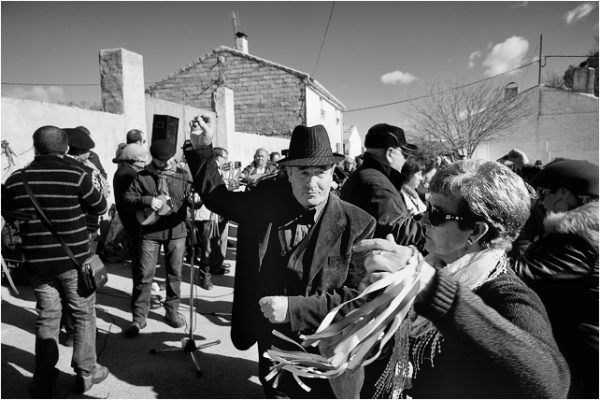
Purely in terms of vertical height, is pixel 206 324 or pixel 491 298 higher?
pixel 491 298

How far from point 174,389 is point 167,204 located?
73.8 inches

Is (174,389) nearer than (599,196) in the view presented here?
No

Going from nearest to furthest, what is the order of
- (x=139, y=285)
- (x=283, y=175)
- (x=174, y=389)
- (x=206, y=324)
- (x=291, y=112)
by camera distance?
(x=283, y=175)
(x=174, y=389)
(x=139, y=285)
(x=206, y=324)
(x=291, y=112)

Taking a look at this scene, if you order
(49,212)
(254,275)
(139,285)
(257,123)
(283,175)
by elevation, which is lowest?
(139,285)

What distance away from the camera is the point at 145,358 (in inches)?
131

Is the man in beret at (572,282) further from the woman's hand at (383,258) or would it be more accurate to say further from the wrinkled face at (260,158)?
the wrinkled face at (260,158)

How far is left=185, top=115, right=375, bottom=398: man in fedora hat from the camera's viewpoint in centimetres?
191

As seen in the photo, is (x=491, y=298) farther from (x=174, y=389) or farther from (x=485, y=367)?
(x=174, y=389)

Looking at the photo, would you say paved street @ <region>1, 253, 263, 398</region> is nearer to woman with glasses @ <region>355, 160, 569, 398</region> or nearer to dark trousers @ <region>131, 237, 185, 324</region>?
dark trousers @ <region>131, 237, 185, 324</region>

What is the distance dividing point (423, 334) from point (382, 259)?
22.4 inches

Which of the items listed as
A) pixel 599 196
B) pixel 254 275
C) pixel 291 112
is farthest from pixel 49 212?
pixel 291 112

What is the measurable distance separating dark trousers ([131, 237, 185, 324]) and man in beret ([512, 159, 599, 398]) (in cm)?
344

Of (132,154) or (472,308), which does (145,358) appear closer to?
(132,154)

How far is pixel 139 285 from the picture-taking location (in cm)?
378
